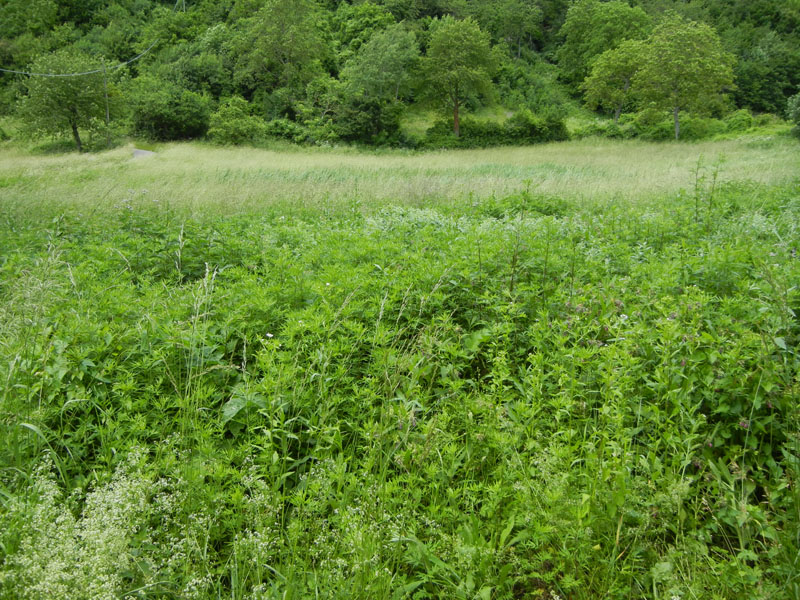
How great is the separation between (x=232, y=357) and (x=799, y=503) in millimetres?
2862

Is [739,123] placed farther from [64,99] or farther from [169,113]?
[64,99]

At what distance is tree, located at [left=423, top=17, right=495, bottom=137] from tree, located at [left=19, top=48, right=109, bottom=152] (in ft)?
72.7

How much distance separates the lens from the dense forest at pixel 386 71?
28656mm

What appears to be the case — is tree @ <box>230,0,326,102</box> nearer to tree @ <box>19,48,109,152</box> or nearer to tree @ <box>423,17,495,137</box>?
tree @ <box>423,17,495,137</box>

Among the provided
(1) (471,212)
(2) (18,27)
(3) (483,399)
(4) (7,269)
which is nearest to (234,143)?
(1) (471,212)

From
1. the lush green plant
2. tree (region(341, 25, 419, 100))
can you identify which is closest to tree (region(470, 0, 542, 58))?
tree (region(341, 25, 419, 100))

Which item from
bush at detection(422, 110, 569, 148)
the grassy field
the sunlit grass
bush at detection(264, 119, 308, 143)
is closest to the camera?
the grassy field

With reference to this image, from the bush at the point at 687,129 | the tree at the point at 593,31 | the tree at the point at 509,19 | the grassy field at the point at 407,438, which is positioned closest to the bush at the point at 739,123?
the bush at the point at 687,129

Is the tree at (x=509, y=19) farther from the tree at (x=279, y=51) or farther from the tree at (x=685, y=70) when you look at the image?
the tree at (x=685, y=70)

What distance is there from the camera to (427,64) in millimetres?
34250

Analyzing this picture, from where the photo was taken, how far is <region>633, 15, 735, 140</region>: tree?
27047 mm

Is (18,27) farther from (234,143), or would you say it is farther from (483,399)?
(483,399)

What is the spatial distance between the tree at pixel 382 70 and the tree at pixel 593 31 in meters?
21.8

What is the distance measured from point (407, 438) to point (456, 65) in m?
36.6
